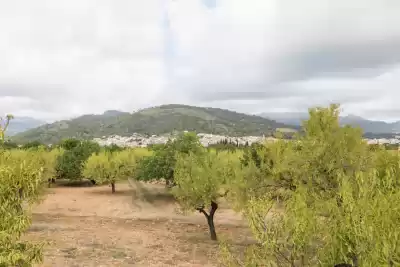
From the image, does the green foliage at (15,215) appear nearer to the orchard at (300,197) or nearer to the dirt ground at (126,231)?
the orchard at (300,197)

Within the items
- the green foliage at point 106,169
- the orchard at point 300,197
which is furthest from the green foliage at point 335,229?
the green foliage at point 106,169

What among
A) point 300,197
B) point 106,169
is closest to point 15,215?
point 300,197

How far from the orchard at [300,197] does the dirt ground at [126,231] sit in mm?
2419

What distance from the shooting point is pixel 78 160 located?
2643 inches

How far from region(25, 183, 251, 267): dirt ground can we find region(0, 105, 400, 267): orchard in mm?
2419

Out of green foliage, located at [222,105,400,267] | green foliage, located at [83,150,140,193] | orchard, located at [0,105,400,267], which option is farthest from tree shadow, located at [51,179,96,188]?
green foliage, located at [222,105,400,267]

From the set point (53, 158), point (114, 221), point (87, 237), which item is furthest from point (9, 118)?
point (53, 158)

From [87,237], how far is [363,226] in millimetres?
27272

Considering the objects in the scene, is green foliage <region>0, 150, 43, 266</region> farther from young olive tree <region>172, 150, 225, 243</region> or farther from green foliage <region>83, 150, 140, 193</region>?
green foliage <region>83, 150, 140, 193</region>

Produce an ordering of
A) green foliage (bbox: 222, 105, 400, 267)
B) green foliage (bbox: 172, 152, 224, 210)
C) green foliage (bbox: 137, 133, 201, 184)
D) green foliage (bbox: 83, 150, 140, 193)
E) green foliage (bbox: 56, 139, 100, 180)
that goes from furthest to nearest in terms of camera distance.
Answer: green foliage (bbox: 56, 139, 100, 180)
green foliage (bbox: 83, 150, 140, 193)
green foliage (bbox: 137, 133, 201, 184)
green foliage (bbox: 172, 152, 224, 210)
green foliage (bbox: 222, 105, 400, 267)

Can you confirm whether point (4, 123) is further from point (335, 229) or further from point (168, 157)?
point (168, 157)

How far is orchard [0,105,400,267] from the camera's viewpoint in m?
10.4

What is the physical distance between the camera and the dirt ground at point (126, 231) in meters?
27.1

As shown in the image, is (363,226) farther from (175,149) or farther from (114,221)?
(175,149)
